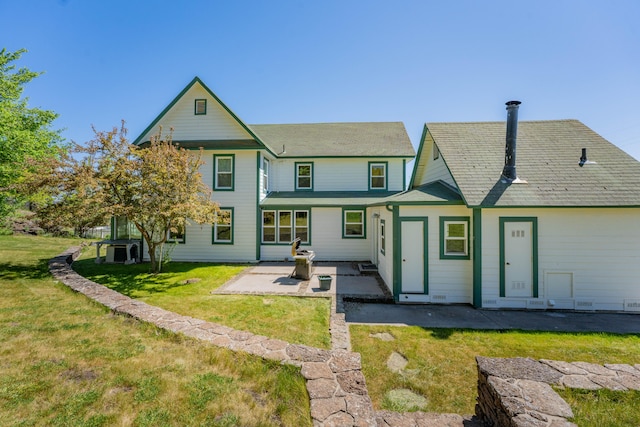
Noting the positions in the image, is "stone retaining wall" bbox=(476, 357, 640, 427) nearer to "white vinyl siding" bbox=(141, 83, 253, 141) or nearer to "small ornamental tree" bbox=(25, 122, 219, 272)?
"small ornamental tree" bbox=(25, 122, 219, 272)

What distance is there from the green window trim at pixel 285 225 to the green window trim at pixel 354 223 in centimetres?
192

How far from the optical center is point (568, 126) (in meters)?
10.9

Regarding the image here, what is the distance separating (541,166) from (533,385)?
8338 mm

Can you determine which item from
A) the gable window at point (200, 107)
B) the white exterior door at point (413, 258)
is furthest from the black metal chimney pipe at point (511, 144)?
the gable window at point (200, 107)

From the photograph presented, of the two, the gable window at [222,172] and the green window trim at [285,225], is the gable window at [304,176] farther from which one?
the gable window at [222,172]

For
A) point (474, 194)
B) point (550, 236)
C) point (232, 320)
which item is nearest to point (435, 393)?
point (232, 320)

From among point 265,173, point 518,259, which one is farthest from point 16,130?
point 518,259

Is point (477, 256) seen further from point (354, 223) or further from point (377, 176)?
point (377, 176)

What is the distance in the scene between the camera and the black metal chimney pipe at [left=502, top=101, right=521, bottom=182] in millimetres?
8922

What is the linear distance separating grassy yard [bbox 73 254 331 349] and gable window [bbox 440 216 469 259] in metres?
3.95

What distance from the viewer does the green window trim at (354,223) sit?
14742 millimetres

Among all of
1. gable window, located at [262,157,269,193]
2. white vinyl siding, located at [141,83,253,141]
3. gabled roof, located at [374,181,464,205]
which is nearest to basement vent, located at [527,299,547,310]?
gabled roof, located at [374,181,464,205]

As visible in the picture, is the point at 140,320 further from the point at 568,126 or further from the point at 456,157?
the point at 568,126

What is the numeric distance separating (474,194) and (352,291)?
15.9 ft
